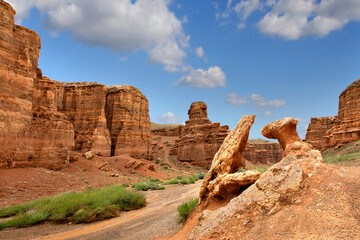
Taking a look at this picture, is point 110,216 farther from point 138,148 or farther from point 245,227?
point 138,148

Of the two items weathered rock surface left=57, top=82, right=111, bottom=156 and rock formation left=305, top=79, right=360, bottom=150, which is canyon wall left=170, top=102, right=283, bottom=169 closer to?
rock formation left=305, top=79, right=360, bottom=150

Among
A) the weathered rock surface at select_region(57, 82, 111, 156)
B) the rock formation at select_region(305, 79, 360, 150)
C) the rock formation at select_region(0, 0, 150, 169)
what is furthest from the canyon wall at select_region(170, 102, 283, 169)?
the rock formation at select_region(0, 0, 150, 169)

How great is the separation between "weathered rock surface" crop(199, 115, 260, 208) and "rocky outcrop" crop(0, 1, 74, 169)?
1538 cm

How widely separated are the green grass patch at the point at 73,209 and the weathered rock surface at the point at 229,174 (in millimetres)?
5175

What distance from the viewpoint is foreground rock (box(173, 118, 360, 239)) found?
347 centimetres

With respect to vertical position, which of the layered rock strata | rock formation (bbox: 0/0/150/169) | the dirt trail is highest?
rock formation (bbox: 0/0/150/169)

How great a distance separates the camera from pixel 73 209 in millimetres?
9781

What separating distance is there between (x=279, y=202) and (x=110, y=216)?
8.30 metres

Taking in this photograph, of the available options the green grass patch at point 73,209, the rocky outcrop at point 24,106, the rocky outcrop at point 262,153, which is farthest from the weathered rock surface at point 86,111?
the rocky outcrop at point 262,153

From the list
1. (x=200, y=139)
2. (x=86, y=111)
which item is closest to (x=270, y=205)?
(x=86, y=111)

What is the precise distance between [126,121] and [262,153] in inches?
2406

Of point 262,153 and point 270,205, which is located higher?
point 270,205

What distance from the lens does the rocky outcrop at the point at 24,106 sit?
15.8 m

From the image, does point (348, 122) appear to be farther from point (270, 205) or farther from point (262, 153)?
point (262, 153)
